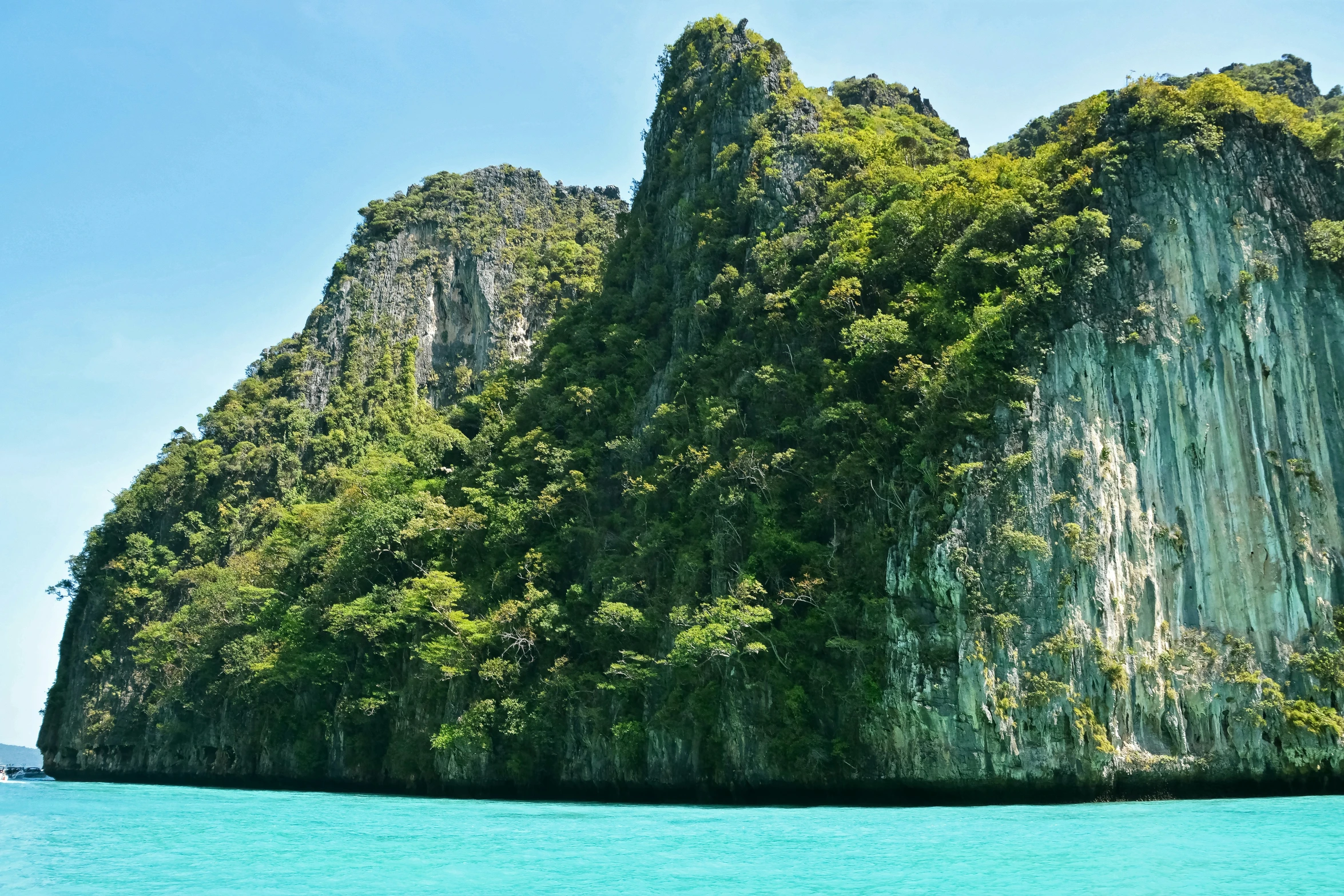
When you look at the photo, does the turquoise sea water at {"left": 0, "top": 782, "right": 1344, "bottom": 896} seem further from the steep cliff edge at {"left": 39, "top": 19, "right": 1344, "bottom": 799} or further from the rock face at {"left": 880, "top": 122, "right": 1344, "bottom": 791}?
the steep cliff edge at {"left": 39, "top": 19, "right": 1344, "bottom": 799}

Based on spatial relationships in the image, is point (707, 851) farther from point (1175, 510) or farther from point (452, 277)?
point (452, 277)

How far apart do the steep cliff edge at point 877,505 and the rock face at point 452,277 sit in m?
17.4

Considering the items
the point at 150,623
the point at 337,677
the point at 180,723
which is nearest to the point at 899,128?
the point at 337,677

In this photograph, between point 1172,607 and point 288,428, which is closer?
point 1172,607

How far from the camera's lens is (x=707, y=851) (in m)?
14.5

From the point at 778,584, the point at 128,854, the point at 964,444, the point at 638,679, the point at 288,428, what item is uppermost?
the point at 288,428

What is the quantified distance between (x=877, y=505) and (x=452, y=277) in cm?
4394

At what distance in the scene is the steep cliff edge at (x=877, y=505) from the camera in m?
21.4

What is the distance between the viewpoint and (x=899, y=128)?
4000 cm

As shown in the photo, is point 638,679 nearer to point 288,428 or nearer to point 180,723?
point 180,723

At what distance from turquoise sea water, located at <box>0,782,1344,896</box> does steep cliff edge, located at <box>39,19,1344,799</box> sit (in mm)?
2418

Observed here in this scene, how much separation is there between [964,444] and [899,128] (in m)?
21.3

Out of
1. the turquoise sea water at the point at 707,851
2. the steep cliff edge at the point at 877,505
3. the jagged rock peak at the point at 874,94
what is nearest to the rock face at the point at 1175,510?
the steep cliff edge at the point at 877,505

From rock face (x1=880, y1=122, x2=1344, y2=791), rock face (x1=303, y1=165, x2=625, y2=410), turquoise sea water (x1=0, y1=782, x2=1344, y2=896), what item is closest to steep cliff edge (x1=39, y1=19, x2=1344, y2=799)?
rock face (x1=880, y1=122, x2=1344, y2=791)
